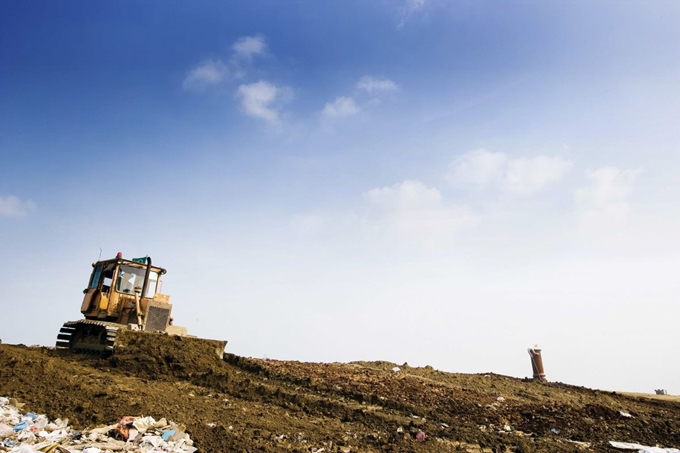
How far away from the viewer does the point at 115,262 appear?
1357cm

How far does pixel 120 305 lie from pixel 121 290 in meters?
0.50

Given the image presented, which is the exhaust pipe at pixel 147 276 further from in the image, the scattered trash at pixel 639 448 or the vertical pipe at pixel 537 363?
the vertical pipe at pixel 537 363

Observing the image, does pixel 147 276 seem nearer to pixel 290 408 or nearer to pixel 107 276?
pixel 107 276

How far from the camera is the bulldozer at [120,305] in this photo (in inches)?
502

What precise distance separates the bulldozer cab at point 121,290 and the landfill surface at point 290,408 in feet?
5.52

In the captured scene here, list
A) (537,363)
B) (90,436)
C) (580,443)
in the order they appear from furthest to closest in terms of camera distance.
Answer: (537,363) → (580,443) → (90,436)

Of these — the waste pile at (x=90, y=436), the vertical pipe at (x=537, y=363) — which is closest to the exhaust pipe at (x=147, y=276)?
the waste pile at (x=90, y=436)

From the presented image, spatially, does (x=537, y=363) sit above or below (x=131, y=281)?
below

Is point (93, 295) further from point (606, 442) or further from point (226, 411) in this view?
point (606, 442)

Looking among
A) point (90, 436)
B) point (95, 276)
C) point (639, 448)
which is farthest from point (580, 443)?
point (95, 276)

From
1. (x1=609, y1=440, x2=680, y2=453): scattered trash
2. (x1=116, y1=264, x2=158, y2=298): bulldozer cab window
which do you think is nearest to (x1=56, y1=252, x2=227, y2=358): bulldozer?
(x1=116, y1=264, x2=158, y2=298): bulldozer cab window

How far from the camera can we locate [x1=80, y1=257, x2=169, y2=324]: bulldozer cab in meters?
13.3

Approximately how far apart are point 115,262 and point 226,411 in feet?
27.6

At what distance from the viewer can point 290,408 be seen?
328 inches
